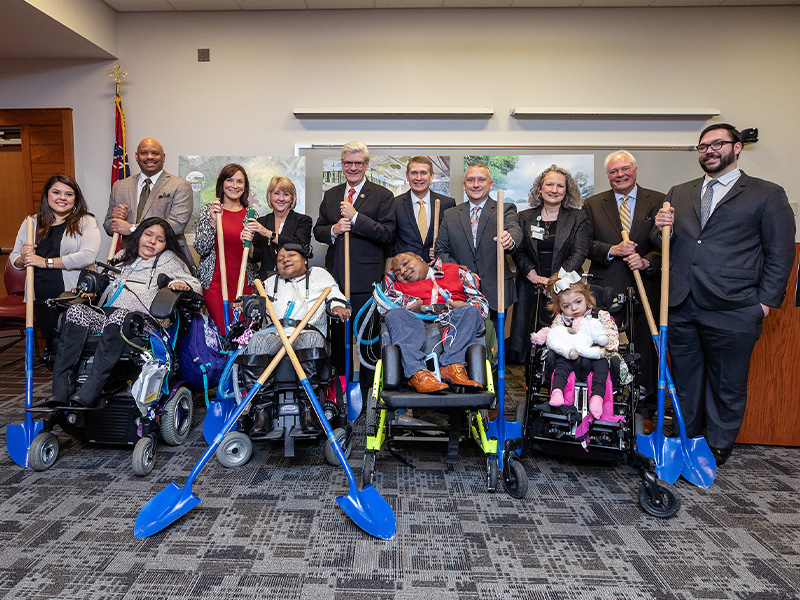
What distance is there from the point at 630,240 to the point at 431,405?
1.88m

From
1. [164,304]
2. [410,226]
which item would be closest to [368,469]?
[164,304]

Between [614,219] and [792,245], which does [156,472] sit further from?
[792,245]

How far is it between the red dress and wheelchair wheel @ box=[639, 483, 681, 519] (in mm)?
2906

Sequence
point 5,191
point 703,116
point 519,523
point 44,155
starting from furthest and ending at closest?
point 5,191
point 44,155
point 703,116
point 519,523

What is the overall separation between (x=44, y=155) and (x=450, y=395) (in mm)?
5492

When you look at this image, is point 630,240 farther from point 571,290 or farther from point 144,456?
point 144,456

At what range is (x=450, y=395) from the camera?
2.55 meters

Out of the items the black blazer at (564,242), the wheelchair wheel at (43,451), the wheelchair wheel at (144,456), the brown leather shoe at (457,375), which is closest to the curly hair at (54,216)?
the wheelchair wheel at (43,451)

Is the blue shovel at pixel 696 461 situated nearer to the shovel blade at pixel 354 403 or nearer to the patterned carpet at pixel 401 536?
the patterned carpet at pixel 401 536

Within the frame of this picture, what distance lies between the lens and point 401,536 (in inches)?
89.2

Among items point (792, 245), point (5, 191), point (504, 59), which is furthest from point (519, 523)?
point (5, 191)

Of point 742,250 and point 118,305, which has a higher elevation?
point 742,250

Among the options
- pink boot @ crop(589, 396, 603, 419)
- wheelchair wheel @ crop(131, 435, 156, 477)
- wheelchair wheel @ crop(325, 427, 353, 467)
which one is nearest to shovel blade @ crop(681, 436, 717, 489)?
pink boot @ crop(589, 396, 603, 419)

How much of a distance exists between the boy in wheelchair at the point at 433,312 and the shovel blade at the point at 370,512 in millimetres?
575
